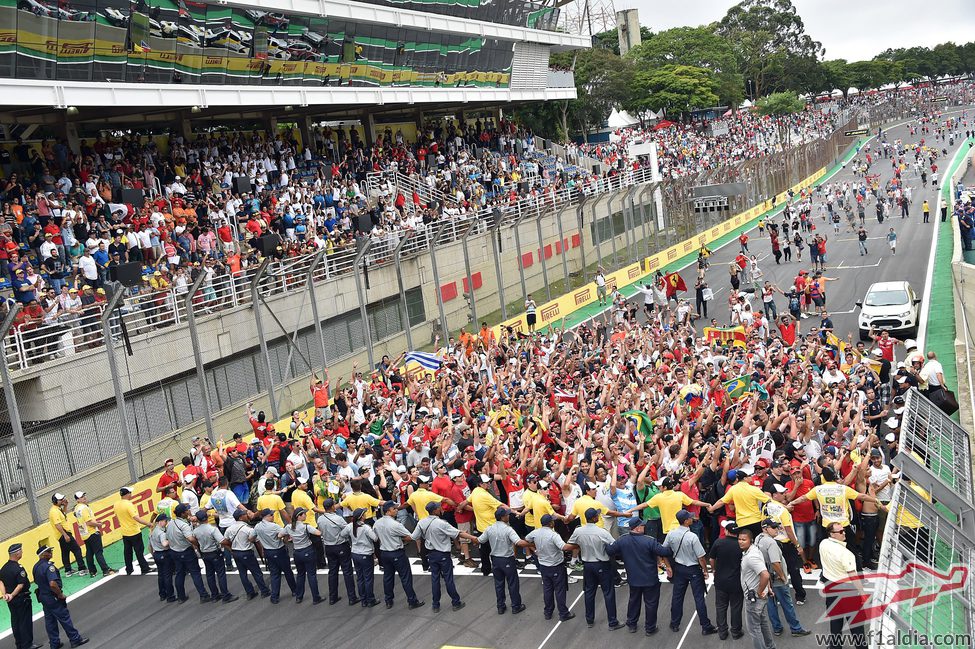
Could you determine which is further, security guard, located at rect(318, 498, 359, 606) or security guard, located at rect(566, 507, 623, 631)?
A: security guard, located at rect(318, 498, 359, 606)

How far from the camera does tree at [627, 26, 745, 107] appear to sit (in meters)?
101

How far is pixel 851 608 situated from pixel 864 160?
87.8 meters

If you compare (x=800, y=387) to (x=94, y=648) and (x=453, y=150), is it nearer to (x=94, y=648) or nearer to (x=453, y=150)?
(x=94, y=648)

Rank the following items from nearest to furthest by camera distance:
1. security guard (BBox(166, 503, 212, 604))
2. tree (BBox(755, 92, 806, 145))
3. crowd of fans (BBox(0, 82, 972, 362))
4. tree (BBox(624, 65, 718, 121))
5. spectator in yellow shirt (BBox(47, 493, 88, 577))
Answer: security guard (BBox(166, 503, 212, 604)), spectator in yellow shirt (BBox(47, 493, 88, 577)), crowd of fans (BBox(0, 82, 972, 362)), tree (BBox(624, 65, 718, 121)), tree (BBox(755, 92, 806, 145))

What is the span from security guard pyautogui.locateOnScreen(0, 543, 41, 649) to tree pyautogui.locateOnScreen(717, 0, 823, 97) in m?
124

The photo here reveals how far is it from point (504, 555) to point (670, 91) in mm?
84988

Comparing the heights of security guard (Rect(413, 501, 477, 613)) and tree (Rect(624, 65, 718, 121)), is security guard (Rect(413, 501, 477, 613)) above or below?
below

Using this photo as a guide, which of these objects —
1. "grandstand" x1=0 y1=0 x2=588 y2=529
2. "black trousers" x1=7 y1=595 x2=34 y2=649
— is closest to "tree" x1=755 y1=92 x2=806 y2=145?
"grandstand" x1=0 y1=0 x2=588 y2=529

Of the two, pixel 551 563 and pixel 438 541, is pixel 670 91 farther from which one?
pixel 551 563

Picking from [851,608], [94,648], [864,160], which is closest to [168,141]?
[94,648]

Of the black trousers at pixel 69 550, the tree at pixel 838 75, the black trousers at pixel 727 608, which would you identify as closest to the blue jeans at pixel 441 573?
the black trousers at pixel 727 608

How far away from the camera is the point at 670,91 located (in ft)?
300

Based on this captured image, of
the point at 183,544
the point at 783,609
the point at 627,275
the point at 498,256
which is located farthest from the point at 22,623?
the point at 627,275

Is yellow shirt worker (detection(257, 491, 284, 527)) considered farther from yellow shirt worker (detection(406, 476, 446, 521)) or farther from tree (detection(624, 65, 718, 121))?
tree (detection(624, 65, 718, 121))
